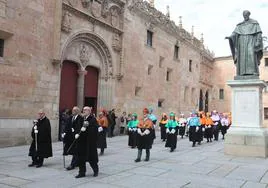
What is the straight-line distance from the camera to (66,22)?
15.2 m

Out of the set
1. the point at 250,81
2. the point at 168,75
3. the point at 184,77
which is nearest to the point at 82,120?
the point at 250,81

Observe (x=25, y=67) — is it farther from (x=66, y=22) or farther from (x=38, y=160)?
(x=38, y=160)

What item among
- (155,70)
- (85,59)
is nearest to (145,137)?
(85,59)

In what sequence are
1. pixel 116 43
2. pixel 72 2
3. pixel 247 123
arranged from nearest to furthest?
pixel 247 123, pixel 72 2, pixel 116 43

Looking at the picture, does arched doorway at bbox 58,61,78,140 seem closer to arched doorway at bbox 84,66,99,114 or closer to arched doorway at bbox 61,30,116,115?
arched doorway at bbox 61,30,116,115

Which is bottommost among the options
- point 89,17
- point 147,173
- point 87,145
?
point 147,173

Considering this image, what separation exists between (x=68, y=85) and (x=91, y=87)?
6.68 feet

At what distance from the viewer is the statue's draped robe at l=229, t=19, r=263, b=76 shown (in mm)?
10977

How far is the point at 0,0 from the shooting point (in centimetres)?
1194

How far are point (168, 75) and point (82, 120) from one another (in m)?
19.5

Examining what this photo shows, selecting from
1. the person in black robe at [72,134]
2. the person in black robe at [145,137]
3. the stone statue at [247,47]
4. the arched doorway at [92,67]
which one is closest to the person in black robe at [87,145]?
the person in black robe at [72,134]

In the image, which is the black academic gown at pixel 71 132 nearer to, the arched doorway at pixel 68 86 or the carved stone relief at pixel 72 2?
the arched doorway at pixel 68 86

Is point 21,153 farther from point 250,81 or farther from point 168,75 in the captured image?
point 168,75

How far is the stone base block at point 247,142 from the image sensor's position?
10289 millimetres
